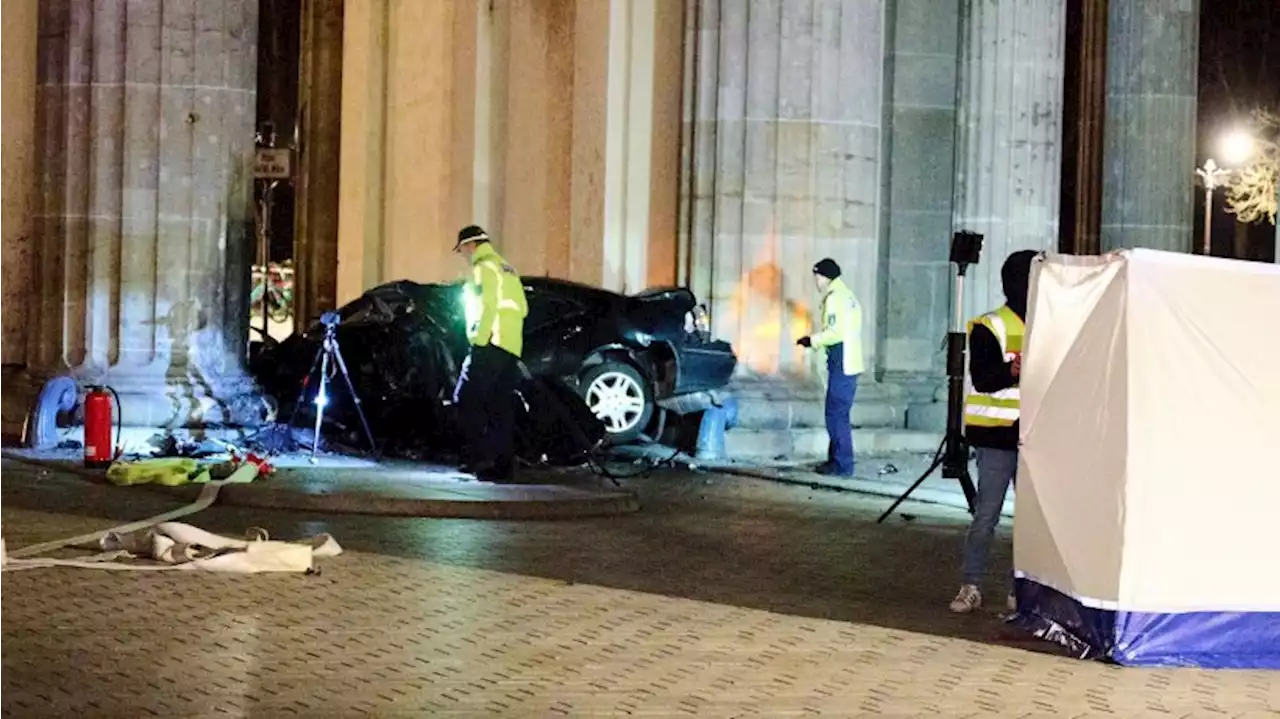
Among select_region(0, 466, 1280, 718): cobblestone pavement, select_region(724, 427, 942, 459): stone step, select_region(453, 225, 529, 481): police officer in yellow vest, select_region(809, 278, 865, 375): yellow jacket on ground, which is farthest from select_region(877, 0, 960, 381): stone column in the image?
select_region(0, 466, 1280, 718): cobblestone pavement

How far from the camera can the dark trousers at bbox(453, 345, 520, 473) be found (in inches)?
654

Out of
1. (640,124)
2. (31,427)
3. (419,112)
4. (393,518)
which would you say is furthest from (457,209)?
(393,518)

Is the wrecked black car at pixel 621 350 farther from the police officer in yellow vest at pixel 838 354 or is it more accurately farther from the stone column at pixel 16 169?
the stone column at pixel 16 169

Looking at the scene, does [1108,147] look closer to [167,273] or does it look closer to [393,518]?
[167,273]

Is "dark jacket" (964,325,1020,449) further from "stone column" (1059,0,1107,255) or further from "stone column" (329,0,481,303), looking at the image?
"stone column" (1059,0,1107,255)

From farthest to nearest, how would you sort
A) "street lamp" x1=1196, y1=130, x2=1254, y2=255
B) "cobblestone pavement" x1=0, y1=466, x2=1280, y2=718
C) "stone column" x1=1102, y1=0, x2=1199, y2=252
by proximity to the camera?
"street lamp" x1=1196, y1=130, x2=1254, y2=255 < "stone column" x1=1102, y1=0, x2=1199, y2=252 < "cobblestone pavement" x1=0, y1=466, x2=1280, y2=718

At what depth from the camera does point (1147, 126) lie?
90.1 ft

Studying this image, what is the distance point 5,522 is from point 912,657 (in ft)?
21.0

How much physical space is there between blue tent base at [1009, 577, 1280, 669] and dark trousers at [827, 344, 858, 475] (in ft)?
29.1

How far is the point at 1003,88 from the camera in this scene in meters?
22.9

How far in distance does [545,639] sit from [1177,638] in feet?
9.20

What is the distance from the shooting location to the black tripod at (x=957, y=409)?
14336 mm

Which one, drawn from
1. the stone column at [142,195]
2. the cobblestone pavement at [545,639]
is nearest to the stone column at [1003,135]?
the stone column at [142,195]

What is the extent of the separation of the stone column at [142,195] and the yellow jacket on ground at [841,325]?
5353 mm
